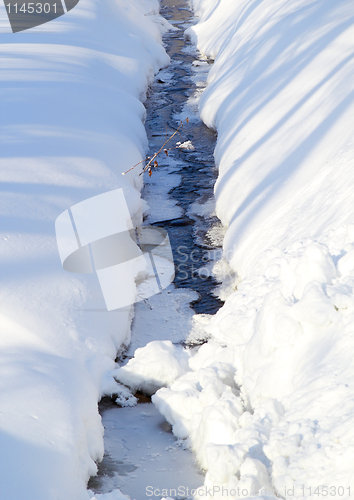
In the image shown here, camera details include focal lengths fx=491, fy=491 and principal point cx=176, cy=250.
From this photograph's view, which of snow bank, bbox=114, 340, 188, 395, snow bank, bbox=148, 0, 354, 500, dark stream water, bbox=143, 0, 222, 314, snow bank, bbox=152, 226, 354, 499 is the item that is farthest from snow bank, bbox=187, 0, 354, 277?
snow bank, bbox=114, 340, 188, 395

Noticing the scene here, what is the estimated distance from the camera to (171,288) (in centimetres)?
463

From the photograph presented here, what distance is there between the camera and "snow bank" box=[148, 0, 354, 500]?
2.17 meters

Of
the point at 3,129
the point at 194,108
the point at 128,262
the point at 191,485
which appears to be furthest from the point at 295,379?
the point at 194,108

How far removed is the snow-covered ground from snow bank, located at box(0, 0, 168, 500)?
1.62 ft

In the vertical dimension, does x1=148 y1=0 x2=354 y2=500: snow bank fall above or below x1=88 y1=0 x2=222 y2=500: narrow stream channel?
above

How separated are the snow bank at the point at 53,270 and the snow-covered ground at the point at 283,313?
0.49 metres

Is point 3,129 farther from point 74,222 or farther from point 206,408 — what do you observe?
point 206,408

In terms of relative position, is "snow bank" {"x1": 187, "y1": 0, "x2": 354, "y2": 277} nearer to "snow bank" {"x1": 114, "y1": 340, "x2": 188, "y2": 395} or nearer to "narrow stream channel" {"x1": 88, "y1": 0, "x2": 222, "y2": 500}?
"narrow stream channel" {"x1": 88, "y1": 0, "x2": 222, "y2": 500}

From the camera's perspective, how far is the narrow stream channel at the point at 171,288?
2758 mm

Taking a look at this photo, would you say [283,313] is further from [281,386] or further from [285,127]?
[285,127]

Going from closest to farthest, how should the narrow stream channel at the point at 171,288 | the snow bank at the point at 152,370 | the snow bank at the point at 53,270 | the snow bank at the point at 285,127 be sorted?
the snow bank at the point at 53,270 < the narrow stream channel at the point at 171,288 < the snow bank at the point at 152,370 < the snow bank at the point at 285,127

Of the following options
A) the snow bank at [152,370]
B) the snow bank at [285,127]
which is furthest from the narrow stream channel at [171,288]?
the snow bank at [285,127]

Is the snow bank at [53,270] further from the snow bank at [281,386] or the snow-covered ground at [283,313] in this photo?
the snow bank at [281,386]

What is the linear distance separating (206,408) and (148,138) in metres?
5.98
